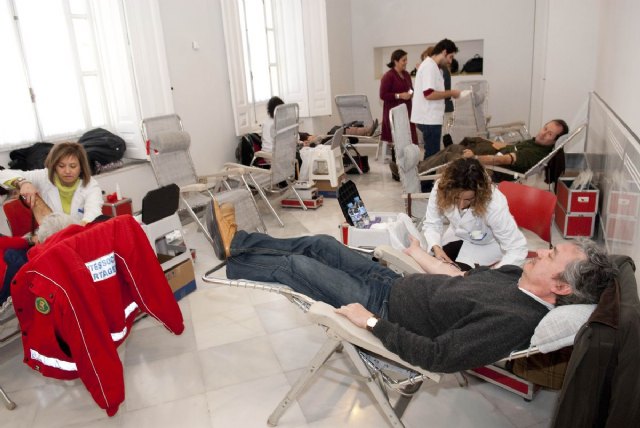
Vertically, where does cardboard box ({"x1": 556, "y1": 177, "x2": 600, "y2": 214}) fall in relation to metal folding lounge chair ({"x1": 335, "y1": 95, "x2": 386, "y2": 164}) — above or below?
below

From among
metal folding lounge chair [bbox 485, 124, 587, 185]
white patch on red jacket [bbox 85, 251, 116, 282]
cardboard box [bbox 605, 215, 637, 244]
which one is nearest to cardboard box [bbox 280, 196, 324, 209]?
metal folding lounge chair [bbox 485, 124, 587, 185]

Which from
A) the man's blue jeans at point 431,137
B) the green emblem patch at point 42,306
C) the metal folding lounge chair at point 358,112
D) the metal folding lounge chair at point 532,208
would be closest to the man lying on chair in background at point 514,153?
the man's blue jeans at point 431,137

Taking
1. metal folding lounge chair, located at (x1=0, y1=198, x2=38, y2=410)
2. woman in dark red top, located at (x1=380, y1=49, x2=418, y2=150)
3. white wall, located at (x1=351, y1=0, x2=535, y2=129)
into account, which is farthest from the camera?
white wall, located at (x1=351, y1=0, x2=535, y2=129)

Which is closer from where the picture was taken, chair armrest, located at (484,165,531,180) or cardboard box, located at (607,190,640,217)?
cardboard box, located at (607,190,640,217)

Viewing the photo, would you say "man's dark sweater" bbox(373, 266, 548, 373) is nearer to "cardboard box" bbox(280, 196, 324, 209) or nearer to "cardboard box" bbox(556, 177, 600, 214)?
"cardboard box" bbox(556, 177, 600, 214)

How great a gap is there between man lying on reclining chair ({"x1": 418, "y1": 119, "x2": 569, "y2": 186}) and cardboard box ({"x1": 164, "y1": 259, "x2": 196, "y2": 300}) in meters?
2.26

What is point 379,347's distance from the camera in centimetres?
179

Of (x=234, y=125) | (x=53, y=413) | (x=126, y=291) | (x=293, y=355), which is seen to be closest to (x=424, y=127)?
(x=234, y=125)

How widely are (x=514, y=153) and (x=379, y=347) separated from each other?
3.39 meters

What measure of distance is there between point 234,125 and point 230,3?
52.0 inches

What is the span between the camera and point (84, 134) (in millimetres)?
4688

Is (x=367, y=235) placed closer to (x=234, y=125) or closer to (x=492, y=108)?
(x=234, y=125)

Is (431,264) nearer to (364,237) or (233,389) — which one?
(364,237)

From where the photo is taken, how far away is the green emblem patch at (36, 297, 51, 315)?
2104mm
